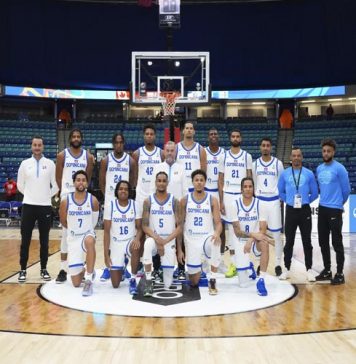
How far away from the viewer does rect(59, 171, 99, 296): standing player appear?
528cm

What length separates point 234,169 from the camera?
6051 mm

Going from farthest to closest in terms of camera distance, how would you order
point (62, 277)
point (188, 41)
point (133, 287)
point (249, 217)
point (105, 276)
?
point (188, 41) → point (105, 276) → point (62, 277) → point (249, 217) → point (133, 287)

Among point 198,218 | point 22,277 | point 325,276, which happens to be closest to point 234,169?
point 198,218

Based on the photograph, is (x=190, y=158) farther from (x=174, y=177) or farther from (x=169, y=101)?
(x=169, y=101)

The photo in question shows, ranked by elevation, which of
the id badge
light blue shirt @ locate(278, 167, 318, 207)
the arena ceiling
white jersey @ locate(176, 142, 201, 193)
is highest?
the arena ceiling

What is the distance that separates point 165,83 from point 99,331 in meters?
10.5

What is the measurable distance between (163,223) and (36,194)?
1.72 metres

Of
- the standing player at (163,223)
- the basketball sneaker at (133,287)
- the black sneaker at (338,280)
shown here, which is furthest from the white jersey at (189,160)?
the black sneaker at (338,280)

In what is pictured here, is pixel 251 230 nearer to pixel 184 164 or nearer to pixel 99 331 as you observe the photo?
pixel 184 164

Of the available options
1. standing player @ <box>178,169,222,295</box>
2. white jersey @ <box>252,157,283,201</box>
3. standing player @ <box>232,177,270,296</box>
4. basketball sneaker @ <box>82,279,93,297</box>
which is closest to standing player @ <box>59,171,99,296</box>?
basketball sneaker @ <box>82,279,93,297</box>

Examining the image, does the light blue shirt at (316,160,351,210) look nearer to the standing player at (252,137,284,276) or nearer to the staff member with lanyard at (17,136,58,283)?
the standing player at (252,137,284,276)

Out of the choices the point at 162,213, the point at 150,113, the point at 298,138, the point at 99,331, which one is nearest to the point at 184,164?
the point at 162,213

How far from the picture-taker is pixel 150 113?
2664 centimetres

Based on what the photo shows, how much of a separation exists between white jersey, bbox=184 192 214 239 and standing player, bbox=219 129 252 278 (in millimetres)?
737
